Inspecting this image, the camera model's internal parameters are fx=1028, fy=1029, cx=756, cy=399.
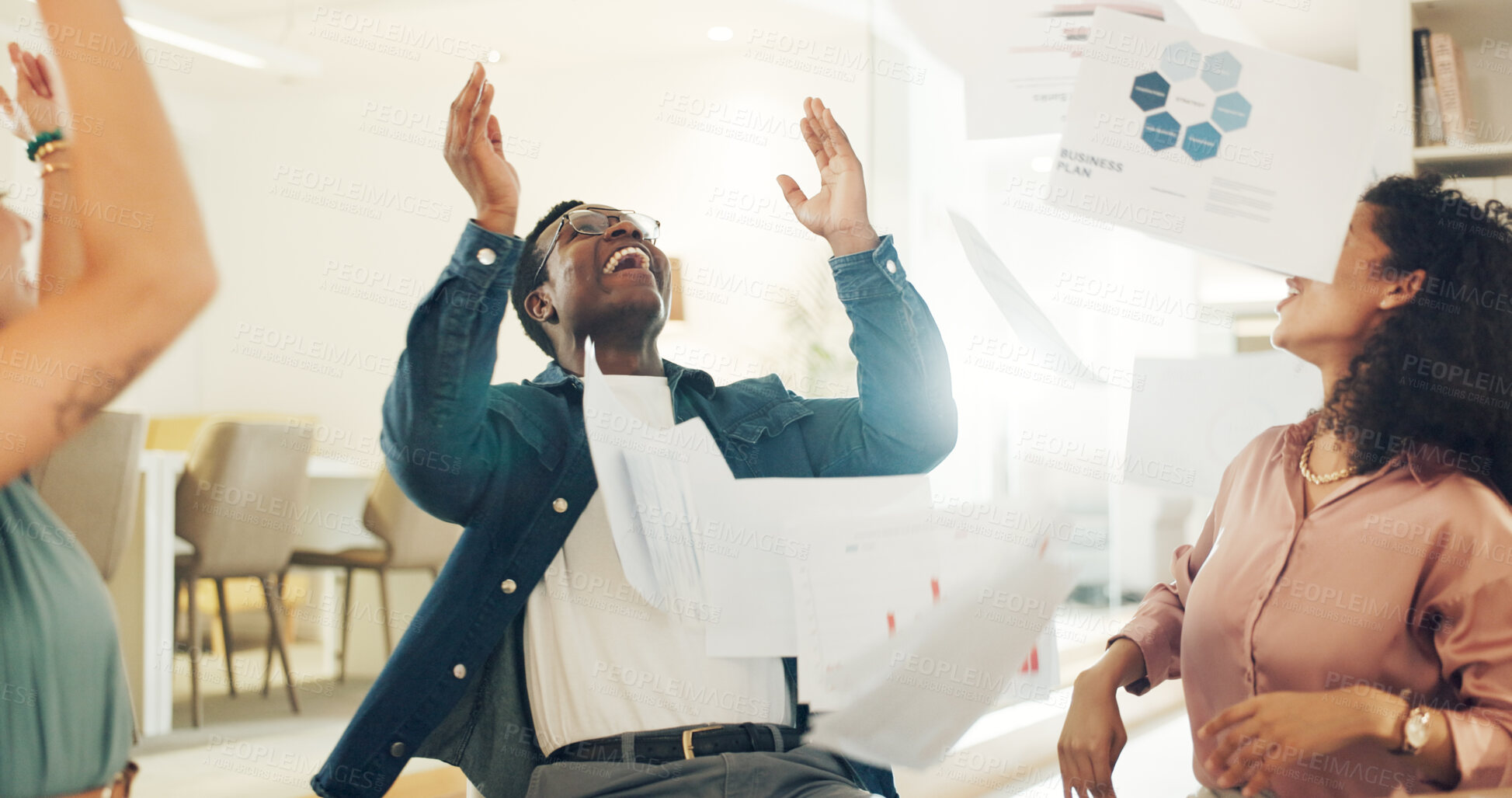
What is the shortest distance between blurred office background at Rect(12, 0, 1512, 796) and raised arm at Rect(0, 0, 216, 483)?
2.02 metres

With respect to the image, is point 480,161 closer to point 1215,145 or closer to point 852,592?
point 852,592

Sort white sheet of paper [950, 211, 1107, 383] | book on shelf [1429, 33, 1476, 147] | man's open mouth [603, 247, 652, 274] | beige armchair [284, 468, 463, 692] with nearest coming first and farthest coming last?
1. white sheet of paper [950, 211, 1107, 383]
2. man's open mouth [603, 247, 652, 274]
3. book on shelf [1429, 33, 1476, 147]
4. beige armchair [284, 468, 463, 692]

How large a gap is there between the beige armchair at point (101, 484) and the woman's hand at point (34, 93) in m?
1.37

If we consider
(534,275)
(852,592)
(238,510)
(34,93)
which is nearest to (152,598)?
(238,510)

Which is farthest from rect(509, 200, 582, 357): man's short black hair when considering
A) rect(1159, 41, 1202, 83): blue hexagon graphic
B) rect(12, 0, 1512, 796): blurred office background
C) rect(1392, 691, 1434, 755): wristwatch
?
rect(12, 0, 1512, 796): blurred office background

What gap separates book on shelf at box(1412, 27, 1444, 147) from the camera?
182 centimetres

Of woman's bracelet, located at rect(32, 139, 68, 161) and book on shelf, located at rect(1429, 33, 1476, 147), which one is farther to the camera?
book on shelf, located at rect(1429, 33, 1476, 147)

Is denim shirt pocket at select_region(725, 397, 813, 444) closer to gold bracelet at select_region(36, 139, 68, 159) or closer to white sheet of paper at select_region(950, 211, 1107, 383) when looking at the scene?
white sheet of paper at select_region(950, 211, 1107, 383)

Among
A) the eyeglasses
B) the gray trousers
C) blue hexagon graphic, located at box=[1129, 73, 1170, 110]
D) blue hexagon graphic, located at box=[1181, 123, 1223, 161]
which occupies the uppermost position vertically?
blue hexagon graphic, located at box=[1129, 73, 1170, 110]

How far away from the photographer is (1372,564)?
1.09 meters

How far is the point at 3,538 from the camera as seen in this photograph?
0.81 metres

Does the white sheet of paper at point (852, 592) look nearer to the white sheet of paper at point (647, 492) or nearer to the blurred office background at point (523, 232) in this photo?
the white sheet of paper at point (647, 492)

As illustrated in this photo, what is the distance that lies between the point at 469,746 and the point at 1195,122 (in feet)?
3.68

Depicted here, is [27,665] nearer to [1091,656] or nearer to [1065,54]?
[1065,54]
